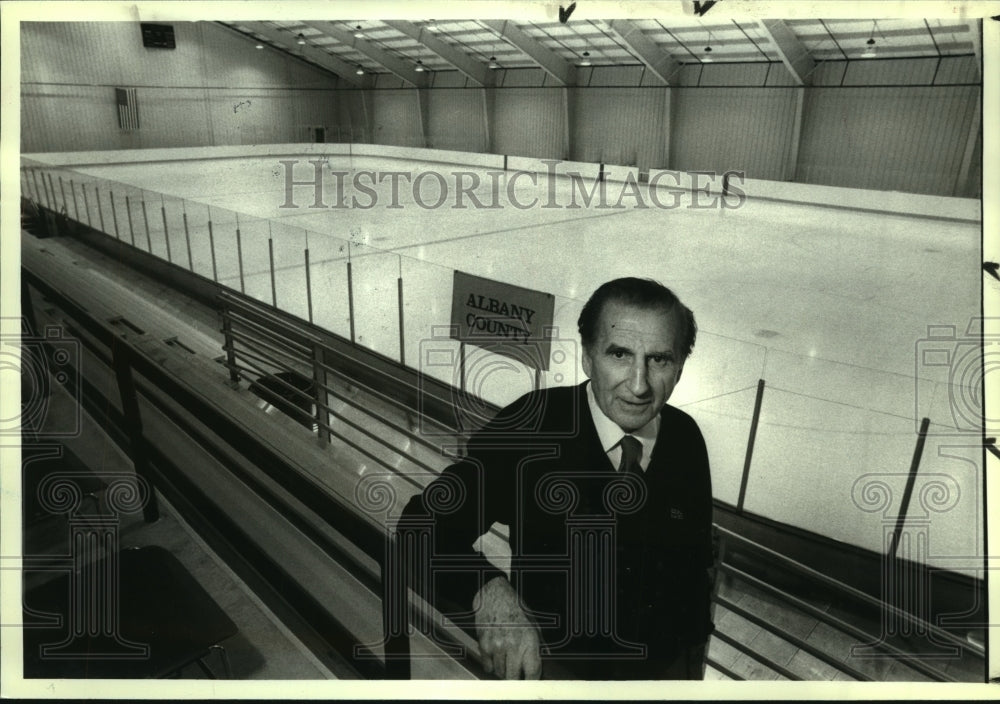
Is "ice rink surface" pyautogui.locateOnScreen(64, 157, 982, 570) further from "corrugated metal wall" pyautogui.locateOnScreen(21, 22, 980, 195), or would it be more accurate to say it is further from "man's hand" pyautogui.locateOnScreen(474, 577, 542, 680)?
"man's hand" pyautogui.locateOnScreen(474, 577, 542, 680)

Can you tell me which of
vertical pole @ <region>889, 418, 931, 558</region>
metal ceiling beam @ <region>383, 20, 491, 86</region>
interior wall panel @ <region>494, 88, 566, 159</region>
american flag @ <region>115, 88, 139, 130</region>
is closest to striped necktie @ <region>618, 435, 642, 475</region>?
vertical pole @ <region>889, 418, 931, 558</region>

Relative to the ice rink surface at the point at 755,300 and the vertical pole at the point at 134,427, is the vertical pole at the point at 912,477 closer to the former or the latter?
the ice rink surface at the point at 755,300

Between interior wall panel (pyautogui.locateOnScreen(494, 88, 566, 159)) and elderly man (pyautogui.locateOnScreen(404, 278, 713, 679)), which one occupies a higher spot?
interior wall panel (pyautogui.locateOnScreen(494, 88, 566, 159))

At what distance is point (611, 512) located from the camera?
3.58ft

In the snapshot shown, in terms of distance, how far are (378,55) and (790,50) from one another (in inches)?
65.9

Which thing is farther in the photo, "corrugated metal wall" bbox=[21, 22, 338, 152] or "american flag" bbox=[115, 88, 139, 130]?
"american flag" bbox=[115, 88, 139, 130]

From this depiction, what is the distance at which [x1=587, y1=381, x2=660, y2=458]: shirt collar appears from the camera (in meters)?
1.09

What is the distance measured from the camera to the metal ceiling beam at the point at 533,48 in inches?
47.1

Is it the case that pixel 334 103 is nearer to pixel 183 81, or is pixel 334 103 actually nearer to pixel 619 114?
pixel 183 81

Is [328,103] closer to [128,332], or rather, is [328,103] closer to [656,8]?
[128,332]

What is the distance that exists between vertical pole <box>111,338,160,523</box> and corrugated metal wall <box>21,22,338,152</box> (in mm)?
531

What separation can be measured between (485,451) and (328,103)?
1278 millimetres

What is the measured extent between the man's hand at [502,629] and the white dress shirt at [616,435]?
1.04 feet

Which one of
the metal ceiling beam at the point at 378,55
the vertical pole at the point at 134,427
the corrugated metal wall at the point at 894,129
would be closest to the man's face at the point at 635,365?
the corrugated metal wall at the point at 894,129
